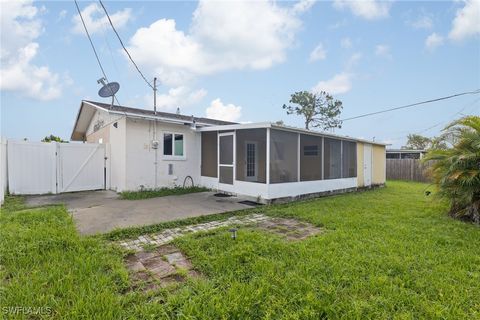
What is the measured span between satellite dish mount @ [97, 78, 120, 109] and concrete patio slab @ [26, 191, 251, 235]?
3.68 meters

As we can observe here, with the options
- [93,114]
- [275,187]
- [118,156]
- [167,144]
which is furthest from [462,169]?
[93,114]

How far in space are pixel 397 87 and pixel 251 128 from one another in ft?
36.5

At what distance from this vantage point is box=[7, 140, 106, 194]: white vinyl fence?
25.3 ft

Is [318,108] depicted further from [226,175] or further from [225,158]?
[226,175]

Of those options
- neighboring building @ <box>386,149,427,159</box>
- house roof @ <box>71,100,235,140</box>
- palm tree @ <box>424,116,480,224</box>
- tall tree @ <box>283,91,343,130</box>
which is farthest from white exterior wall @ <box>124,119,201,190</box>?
neighboring building @ <box>386,149,427,159</box>

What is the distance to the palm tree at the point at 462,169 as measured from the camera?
5.11 meters

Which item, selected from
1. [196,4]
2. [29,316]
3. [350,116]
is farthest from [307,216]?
[350,116]

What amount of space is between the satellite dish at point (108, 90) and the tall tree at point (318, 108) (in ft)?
61.1

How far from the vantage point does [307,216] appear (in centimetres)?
538

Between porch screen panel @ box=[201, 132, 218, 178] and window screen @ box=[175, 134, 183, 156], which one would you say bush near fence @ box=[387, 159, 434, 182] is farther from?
window screen @ box=[175, 134, 183, 156]

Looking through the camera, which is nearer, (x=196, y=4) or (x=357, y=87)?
(x=196, y=4)

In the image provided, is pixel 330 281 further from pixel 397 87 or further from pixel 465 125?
pixel 397 87

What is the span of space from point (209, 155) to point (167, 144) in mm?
1564

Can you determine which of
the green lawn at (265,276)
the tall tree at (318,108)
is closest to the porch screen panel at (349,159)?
the green lawn at (265,276)
